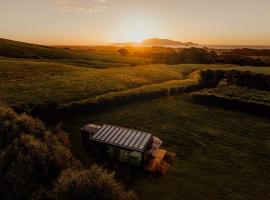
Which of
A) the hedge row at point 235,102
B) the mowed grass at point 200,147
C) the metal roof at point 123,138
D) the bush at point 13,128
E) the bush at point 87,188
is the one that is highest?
the bush at point 13,128

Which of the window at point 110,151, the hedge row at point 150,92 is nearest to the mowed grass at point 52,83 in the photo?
the hedge row at point 150,92

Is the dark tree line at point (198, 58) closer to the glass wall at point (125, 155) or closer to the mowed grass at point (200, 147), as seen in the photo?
the mowed grass at point (200, 147)

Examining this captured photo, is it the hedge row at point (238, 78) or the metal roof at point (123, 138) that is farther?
the hedge row at point (238, 78)

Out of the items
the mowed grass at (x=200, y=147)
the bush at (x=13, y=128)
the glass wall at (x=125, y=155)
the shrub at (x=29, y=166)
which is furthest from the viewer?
the glass wall at (x=125, y=155)

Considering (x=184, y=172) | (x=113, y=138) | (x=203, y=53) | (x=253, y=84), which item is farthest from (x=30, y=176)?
(x=203, y=53)

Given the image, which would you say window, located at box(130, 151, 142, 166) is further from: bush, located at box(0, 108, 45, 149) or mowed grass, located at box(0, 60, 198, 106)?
mowed grass, located at box(0, 60, 198, 106)

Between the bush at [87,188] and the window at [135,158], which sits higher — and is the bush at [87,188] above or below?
above

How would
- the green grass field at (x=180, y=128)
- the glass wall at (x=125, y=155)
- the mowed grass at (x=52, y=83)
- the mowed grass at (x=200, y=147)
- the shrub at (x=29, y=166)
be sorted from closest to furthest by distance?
1. the shrub at (x=29, y=166)
2. the mowed grass at (x=200, y=147)
3. the green grass field at (x=180, y=128)
4. the glass wall at (x=125, y=155)
5. the mowed grass at (x=52, y=83)

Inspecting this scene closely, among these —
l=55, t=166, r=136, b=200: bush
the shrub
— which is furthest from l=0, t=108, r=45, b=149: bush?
l=55, t=166, r=136, b=200: bush

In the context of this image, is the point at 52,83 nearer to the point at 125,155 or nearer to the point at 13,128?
the point at 13,128
